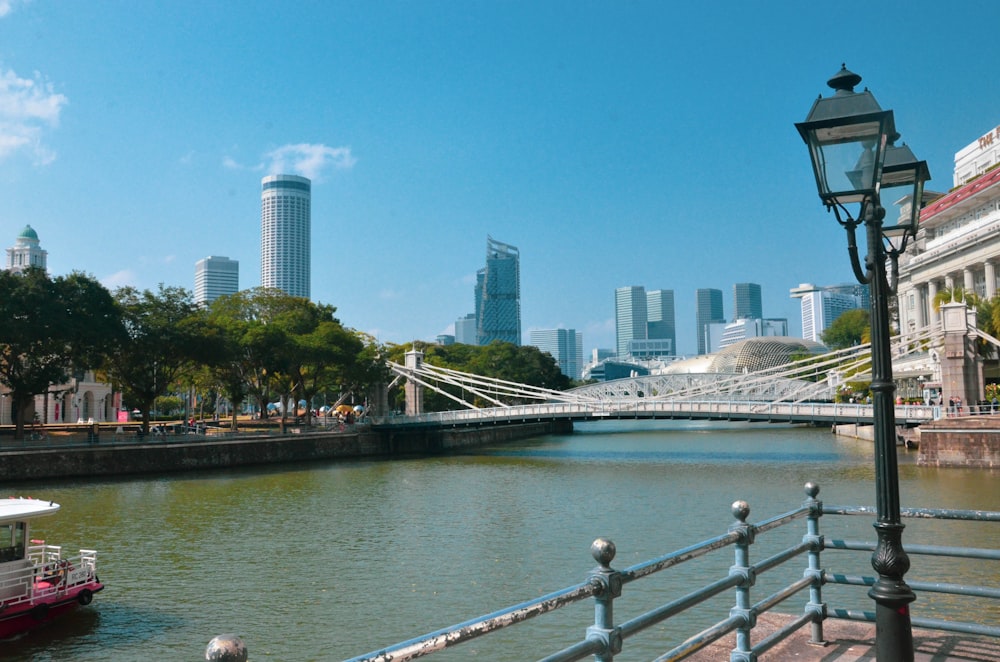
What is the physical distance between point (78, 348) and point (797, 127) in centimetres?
3714

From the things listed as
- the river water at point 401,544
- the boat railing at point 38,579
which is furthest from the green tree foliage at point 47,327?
the boat railing at point 38,579

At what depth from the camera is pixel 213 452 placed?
127 feet

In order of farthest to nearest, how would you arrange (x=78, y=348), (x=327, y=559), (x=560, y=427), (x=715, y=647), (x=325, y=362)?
1. (x=560, y=427)
2. (x=325, y=362)
3. (x=78, y=348)
4. (x=327, y=559)
5. (x=715, y=647)

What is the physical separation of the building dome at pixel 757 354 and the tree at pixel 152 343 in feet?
368

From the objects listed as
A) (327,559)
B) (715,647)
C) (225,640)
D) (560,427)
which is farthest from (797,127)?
(560,427)

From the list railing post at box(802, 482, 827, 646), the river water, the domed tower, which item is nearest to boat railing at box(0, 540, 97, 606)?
the river water

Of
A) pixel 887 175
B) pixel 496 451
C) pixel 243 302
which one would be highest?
pixel 243 302

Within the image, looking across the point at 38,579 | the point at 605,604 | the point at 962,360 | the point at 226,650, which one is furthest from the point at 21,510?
the point at 962,360

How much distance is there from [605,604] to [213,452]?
3833 centimetres

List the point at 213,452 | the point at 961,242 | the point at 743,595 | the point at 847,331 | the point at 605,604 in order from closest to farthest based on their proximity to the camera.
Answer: the point at 605,604 < the point at 743,595 < the point at 213,452 < the point at 961,242 < the point at 847,331

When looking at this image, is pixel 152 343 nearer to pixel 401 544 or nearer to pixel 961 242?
pixel 401 544

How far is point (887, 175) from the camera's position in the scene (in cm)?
567

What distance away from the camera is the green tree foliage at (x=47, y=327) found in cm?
3366

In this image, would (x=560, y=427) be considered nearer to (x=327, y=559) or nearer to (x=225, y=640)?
(x=327, y=559)
